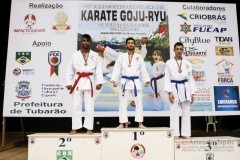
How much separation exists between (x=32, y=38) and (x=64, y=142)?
244cm

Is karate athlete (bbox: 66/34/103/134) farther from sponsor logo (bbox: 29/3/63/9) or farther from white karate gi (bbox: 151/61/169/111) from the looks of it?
sponsor logo (bbox: 29/3/63/9)

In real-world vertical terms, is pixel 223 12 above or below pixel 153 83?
above

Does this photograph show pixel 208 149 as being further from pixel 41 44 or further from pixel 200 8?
pixel 41 44

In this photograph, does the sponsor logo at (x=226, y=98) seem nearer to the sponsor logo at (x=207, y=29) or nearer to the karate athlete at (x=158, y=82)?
the karate athlete at (x=158, y=82)

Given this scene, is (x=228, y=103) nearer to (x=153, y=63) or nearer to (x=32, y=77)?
(x=153, y=63)

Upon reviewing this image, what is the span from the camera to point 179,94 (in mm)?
3365

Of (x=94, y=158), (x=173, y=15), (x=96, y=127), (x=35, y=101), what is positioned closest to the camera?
(x=94, y=158)

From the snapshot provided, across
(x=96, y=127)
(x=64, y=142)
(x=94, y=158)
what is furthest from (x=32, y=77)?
(x=96, y=127)

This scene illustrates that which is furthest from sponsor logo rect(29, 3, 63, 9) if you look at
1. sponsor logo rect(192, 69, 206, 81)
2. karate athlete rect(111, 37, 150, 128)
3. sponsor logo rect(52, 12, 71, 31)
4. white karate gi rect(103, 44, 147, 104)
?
sponsor logo rect(192, 69, 206, 81)

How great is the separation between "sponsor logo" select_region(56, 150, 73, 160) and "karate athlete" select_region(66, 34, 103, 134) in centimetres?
34

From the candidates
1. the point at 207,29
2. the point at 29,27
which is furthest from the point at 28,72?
the point at 207,29

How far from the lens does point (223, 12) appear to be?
487 centimetres

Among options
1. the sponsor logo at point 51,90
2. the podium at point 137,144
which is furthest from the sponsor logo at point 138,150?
the sponsor logo at point 51,90

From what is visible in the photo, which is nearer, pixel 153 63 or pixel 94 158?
pixel 94 158
